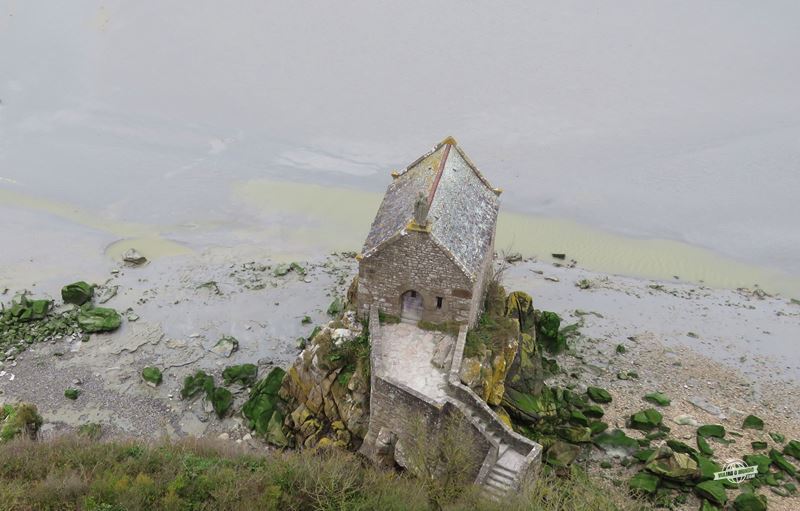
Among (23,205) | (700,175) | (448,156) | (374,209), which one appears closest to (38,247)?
(23,205)

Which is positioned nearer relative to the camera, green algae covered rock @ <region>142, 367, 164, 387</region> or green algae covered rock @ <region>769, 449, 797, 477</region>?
green algae covered rock @ <region>769, 449, 797, 477</region>

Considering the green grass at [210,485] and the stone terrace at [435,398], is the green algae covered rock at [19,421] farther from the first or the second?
the stone terrace at [435,398]

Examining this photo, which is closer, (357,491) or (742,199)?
(357,491)

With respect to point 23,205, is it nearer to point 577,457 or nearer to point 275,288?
point 275,288

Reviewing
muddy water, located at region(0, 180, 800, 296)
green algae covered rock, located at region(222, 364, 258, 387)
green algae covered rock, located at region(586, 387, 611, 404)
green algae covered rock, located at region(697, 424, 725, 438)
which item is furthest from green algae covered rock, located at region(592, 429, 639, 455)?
green algae covered rock, located at region(222, 364, 258, 387)

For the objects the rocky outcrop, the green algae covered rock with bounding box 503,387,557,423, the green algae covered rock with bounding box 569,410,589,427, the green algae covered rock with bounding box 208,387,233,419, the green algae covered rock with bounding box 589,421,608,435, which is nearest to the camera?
the rocky outcrop

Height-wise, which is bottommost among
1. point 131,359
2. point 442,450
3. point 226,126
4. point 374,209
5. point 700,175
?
point 131,359

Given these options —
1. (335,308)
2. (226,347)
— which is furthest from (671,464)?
(226,347)

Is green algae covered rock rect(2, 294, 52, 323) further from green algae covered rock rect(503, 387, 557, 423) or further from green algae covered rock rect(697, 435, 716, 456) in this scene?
green algae covered rock rect(697, 435, 716, 456)
